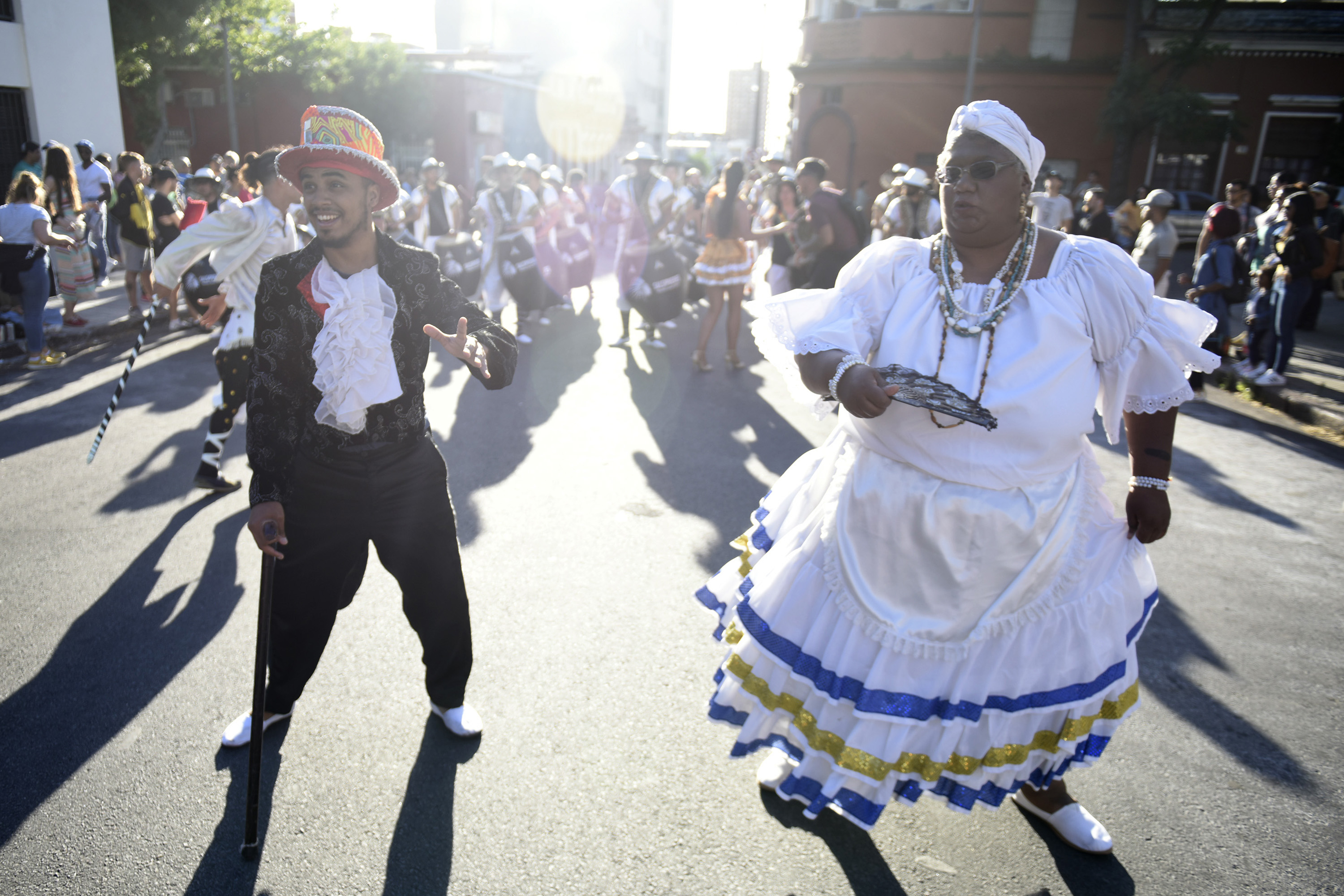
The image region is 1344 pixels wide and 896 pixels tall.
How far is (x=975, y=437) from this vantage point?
226cm

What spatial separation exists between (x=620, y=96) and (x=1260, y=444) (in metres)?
70.7

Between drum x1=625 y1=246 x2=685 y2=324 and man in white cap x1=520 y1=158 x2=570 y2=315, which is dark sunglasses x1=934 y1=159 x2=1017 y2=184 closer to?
drum x1=625 y1=246 x2=685 y2=324

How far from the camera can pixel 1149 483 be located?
96.8 inches

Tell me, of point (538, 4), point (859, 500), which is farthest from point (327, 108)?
point (538, 4)

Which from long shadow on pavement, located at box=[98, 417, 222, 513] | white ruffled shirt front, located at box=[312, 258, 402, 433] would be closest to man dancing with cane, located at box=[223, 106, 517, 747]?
white ruffled shirt front, located at box=[312, 258, 402, 433]

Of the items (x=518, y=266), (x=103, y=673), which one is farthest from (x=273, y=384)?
(x=518, y=266)

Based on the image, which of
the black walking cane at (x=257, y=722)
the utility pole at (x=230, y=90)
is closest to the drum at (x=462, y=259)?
the black walking cane at (x=257, y=722)

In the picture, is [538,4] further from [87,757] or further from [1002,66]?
[87,757]

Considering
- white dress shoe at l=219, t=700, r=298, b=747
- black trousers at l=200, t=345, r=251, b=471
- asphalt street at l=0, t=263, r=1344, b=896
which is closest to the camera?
asphalt street at l=0, t=263, r=1344, b=896

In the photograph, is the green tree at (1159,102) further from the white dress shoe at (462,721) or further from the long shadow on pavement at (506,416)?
the white dress shoe at (462,721)

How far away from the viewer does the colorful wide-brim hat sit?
8.43 ft

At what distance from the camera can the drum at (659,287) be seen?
32.1 feet

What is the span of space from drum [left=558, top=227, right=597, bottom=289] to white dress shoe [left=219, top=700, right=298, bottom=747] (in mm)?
9246

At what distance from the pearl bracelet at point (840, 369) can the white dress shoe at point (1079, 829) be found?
1.52 meters
